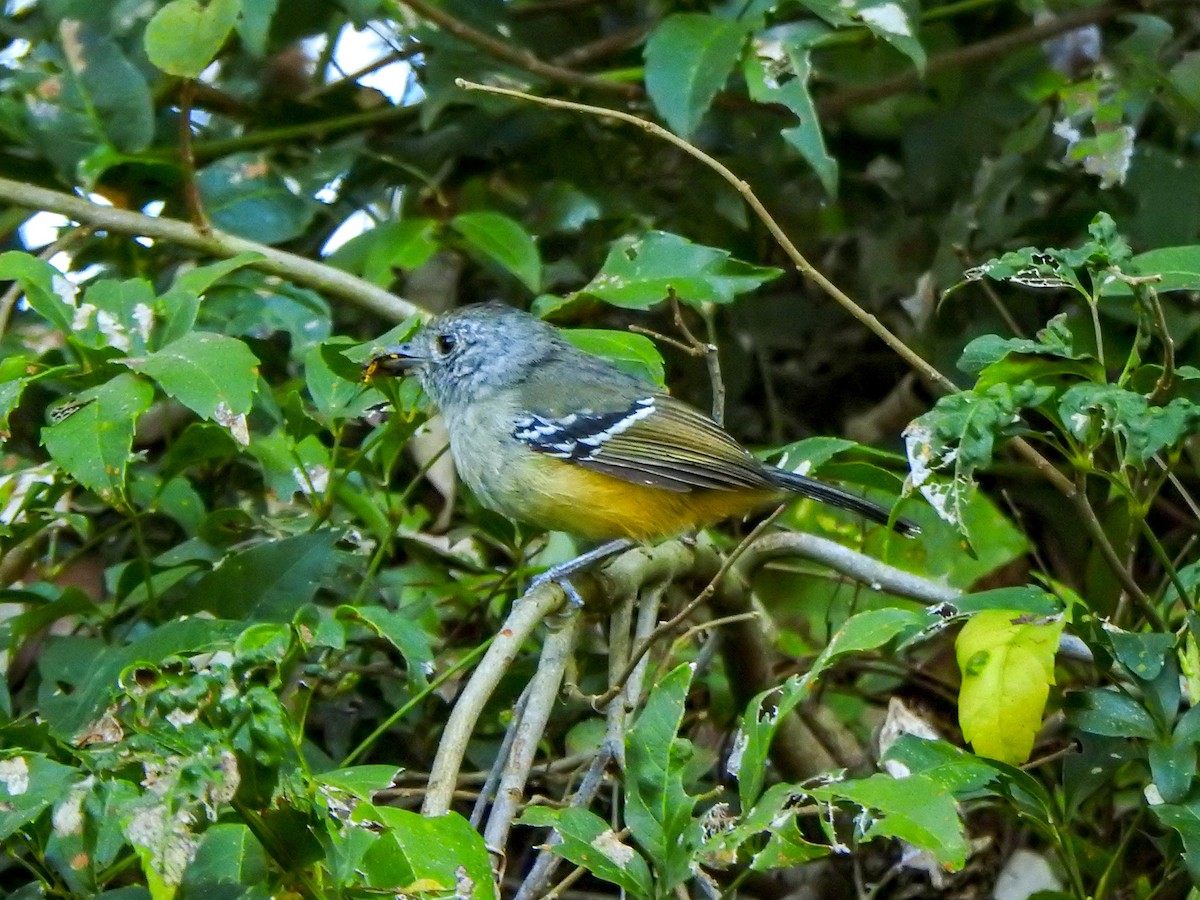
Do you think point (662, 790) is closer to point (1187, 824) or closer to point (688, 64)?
point (1187, 824)

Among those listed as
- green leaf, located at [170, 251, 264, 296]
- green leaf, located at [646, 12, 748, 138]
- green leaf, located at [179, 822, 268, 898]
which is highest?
green leaf, located at [646, 12, 748, 138]

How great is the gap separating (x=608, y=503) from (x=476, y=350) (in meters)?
0.69

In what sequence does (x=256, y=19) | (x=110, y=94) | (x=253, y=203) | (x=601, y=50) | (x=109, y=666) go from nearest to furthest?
(x=109, y=666), (x=256, y=19), (x=110, y=94), (x=253, y=203), (x=601, y=50)

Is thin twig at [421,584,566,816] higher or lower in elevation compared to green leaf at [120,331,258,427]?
lower

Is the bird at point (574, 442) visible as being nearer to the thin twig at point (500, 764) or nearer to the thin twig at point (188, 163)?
the thin twig at point (188, 163)

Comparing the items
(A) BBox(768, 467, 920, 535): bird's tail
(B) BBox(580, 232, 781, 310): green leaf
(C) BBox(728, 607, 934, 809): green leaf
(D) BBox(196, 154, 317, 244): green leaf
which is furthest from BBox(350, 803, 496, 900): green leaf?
(D) BBox(196, 154, 317, 244): green leaf

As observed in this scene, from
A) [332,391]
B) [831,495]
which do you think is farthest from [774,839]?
[831,495]

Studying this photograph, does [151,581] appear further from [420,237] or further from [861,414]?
[861,414]

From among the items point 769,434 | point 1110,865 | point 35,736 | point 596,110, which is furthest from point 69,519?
point 769,434

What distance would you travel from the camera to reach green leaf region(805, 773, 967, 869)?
72.3 inches

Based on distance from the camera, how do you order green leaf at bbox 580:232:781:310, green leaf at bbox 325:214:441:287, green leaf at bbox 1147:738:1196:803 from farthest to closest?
green leaf at bbox 325:214:441:287 → green leaf at bbox 580:232:781:310 → green leaf at bbox 1147:738:1196:803

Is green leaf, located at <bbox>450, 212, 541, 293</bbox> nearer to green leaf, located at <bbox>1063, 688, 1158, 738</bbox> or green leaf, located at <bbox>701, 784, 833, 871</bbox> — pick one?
green leaf, located at <bbox>1063, 688, 1158, 738</bbox>

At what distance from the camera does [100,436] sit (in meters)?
2.36

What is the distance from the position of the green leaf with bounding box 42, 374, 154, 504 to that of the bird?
3.03 feet
